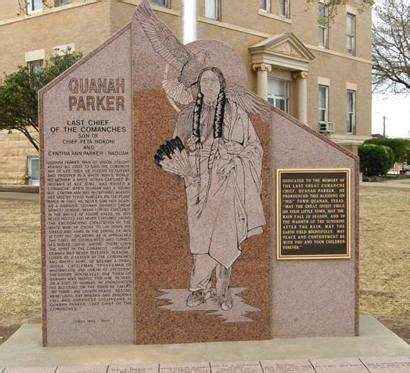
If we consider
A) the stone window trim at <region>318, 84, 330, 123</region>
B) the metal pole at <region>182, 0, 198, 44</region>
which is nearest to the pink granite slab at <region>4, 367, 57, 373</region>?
the metal pole at <region>182, 0, 198, 44</region>

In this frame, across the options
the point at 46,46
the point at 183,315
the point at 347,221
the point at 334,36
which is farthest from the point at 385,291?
the point at 334,36

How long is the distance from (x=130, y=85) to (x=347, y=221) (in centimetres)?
214

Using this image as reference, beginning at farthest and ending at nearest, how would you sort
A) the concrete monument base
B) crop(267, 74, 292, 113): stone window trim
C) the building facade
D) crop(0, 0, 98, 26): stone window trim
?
crop(267, 74, 292, 113): stone window trim → the building facade → crop(0, 0, 98, 26): stone window trim → the concrete monument base

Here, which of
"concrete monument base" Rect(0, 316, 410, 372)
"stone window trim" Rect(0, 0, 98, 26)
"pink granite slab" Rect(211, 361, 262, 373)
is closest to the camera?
"pink granite slab" Rect(211, 361, 262, 373)

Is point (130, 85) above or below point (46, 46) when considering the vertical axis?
below

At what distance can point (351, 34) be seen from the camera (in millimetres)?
33781

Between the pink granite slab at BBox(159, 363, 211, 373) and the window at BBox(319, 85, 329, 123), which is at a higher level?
the window at BBox(319, 85, 329, 123)

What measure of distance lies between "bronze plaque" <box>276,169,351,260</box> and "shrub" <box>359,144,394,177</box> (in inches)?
1118

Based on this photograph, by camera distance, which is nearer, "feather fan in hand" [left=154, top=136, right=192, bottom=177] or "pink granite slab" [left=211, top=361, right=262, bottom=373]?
"pink granite slab" [left=211, top=361, right=262, bottom=373]

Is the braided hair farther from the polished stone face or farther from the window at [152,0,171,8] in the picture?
the window at [152,0,171,8]

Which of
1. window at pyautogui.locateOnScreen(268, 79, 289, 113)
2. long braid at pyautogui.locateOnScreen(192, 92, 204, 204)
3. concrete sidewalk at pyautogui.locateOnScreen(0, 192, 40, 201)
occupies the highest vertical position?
window at pyautogui.locateOnScreen(268, 79, 289, 113)

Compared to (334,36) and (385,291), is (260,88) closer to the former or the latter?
(334,36)

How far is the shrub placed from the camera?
33.1m

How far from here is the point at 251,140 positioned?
538 centimetres
